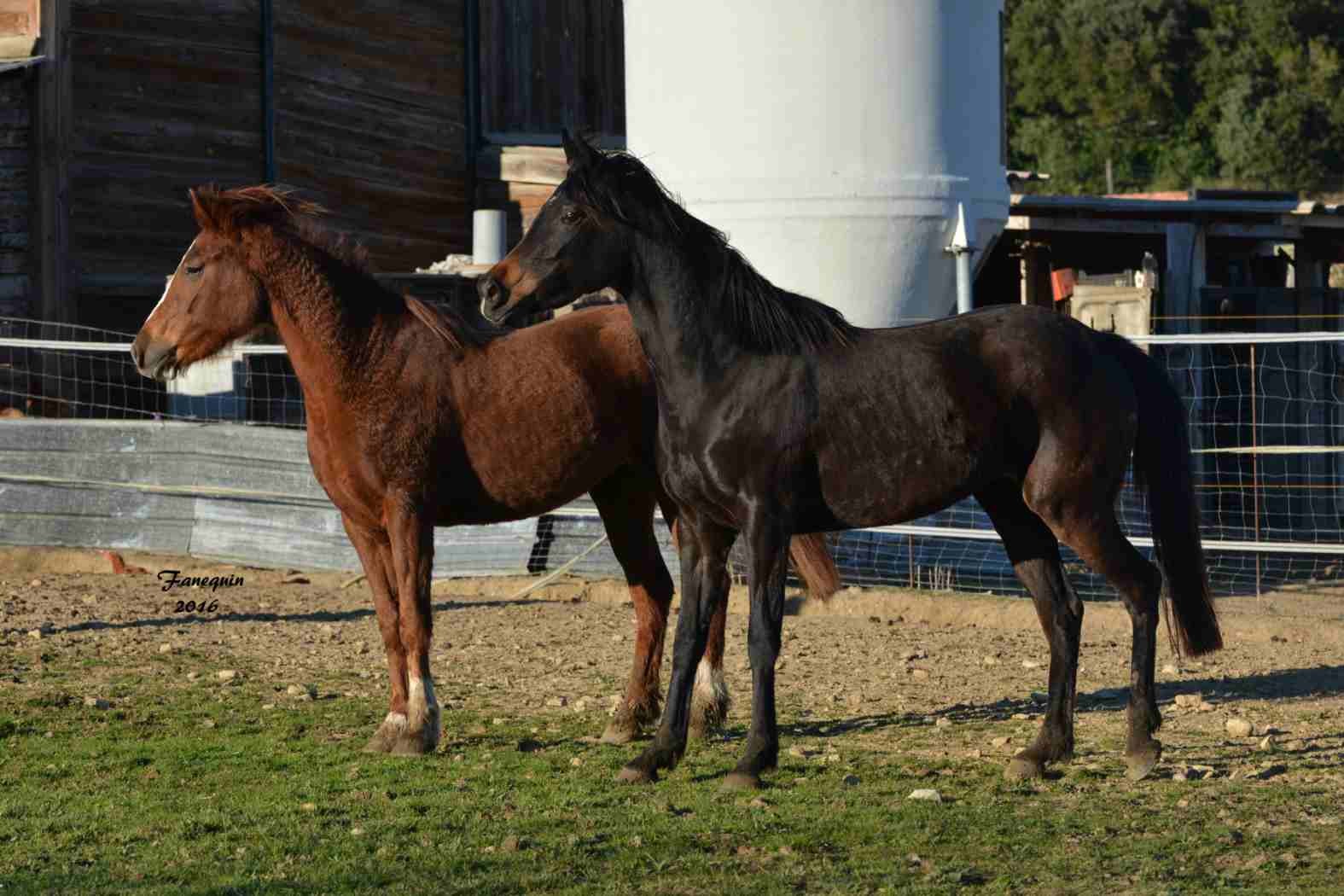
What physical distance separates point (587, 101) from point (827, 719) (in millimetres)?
14038

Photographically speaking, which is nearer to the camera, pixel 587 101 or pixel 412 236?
pixel 412 236

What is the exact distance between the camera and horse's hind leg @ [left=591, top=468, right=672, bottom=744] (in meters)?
7.58

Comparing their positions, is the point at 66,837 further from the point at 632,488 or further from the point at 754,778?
the point at 632,488

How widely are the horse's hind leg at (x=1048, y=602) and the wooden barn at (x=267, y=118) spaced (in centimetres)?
1062

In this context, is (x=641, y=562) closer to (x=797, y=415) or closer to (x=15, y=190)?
(x=797, y=415)

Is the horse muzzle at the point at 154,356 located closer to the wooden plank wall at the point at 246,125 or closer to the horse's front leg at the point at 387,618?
the horse's front leg at the point at 387,618

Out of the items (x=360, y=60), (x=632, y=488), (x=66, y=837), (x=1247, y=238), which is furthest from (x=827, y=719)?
(x=360, y=60)

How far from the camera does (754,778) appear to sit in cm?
634

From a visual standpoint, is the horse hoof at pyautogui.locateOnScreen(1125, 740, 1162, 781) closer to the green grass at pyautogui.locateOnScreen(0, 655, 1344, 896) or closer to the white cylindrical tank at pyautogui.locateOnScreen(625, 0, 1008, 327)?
the green grass at pyautogui.locateOnScreen(0, 655, 1344, 896)

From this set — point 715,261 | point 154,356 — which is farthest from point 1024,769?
point 154,356

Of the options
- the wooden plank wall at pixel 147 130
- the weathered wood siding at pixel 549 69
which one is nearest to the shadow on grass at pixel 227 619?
the wooden plank wall at pixel 147 130

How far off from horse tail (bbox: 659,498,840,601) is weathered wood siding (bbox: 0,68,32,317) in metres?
9.10

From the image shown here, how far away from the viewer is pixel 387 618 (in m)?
7.29

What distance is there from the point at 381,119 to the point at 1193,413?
359 inches
